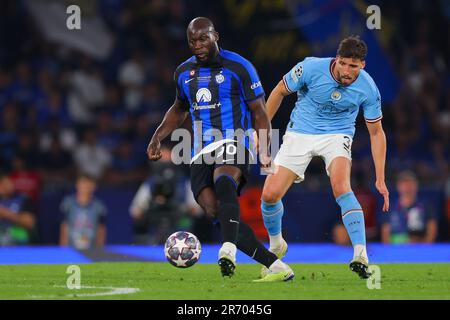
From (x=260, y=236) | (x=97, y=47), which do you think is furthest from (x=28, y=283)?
(x=97, y=47)

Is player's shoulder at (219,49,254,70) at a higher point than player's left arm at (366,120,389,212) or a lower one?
higher

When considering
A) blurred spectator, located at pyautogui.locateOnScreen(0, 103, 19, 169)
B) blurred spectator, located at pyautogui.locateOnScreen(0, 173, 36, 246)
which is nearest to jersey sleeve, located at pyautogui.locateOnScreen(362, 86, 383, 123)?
blurred spectator, located at pyautogui.locateOnScreen(0, 173, 36, 246)

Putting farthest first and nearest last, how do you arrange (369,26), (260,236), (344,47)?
(369,26) → (260,236) → (344,47)

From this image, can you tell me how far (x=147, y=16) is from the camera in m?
16.3

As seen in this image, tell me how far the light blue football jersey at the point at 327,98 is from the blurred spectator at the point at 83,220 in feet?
15.5

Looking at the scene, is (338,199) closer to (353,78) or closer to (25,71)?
(353,78)

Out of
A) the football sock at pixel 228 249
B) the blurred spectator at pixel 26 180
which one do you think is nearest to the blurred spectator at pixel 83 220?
the blurred spectator at pixel 26 180

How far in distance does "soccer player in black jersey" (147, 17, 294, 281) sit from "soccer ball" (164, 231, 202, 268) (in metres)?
0.43

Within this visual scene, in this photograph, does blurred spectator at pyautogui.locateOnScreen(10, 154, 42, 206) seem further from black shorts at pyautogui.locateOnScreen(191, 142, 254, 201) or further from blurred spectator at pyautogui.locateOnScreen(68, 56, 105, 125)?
black shorts at pyautogui.locateOnScreen(191, 142, 254, 201)

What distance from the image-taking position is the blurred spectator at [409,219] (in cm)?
1273

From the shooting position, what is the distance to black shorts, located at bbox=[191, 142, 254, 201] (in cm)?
817
